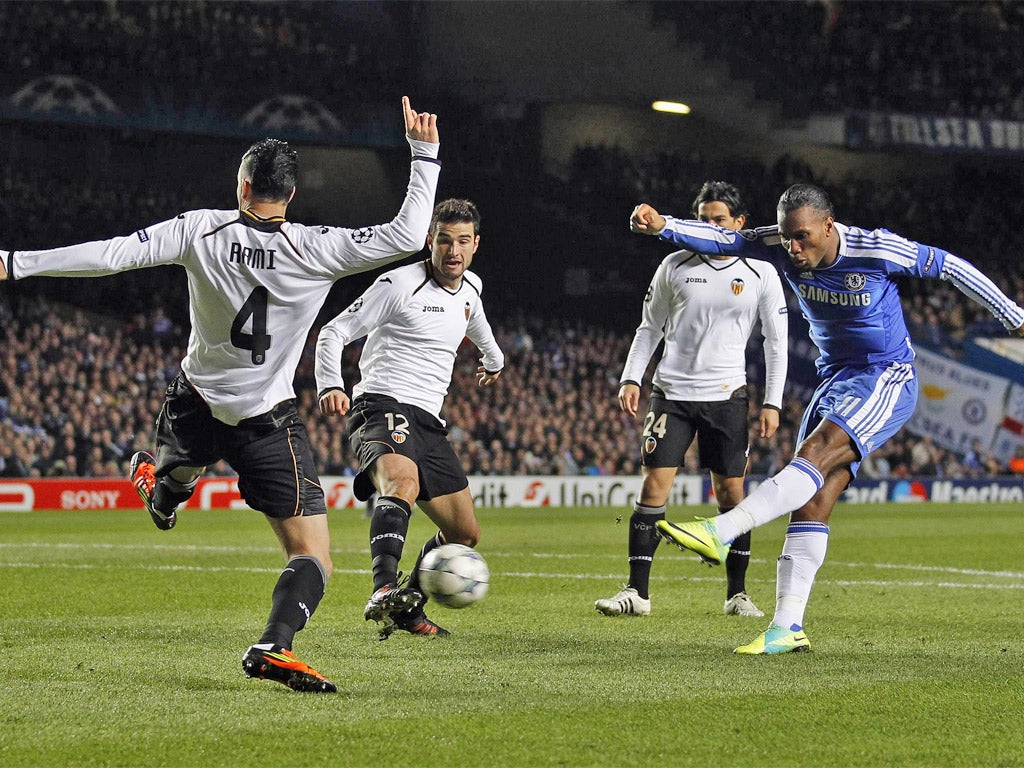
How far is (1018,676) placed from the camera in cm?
590

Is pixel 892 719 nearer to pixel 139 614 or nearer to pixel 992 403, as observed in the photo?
pixel 139 614

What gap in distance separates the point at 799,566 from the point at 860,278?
150 centimetres

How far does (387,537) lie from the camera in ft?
23.1

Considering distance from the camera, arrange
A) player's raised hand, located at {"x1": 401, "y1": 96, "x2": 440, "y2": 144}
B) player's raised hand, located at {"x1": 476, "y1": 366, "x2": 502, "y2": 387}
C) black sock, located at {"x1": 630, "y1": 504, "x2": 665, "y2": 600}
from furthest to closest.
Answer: black sock, located at {"x1": 630, "y1": 504, "x2": 665, "y2": 600} → player's raised hand, located at {"x1": 476, "y1": 366, "x2": 502, "y2": 387} → player's raised hand, located at {"x1": 401, "y1": 96, "x2": 440, "y2": 144}

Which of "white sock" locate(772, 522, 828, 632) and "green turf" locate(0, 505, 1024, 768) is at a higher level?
"white sock" locate(772, 522, 828, 632)

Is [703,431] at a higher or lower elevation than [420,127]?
lower

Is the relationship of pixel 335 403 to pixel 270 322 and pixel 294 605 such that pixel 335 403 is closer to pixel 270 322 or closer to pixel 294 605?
pixel 270 322

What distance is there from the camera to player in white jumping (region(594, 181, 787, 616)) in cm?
880

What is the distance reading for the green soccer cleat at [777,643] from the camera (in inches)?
259

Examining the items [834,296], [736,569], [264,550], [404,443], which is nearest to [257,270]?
[404,443]

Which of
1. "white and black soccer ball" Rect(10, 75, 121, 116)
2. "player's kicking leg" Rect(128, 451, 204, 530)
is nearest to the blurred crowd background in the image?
"white and black soccer ball" Rect(10, 75, 121, 116)

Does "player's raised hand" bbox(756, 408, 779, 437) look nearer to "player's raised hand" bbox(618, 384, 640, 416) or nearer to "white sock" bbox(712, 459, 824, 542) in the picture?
"player's raised hand" bbox(618, 384, 640, 416)

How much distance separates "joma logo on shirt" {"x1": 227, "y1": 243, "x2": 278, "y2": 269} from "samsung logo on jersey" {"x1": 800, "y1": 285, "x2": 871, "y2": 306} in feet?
9.58

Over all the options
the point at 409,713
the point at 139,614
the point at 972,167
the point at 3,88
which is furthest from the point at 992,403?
the point at 409,713
